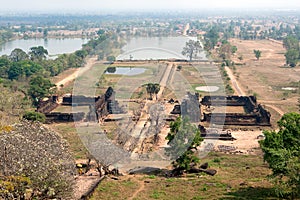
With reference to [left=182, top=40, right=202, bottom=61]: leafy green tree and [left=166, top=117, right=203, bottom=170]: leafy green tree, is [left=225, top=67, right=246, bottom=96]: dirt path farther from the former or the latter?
[left=166, top=117, right=203, bottom=170]: leafy green tree

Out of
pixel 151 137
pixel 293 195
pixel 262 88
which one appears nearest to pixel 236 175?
pixel 293 195

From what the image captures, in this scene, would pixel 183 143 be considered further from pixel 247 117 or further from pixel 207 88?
pixel 207 88

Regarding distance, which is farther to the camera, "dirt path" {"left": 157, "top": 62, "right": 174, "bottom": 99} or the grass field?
"dirt path" {"left": 157, "top": 62, "right": 174, "bottom": 99}

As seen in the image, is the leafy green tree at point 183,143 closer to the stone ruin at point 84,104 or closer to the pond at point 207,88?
the stone ruin at point 84,104

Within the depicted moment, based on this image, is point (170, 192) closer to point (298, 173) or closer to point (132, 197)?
point (132, 197)

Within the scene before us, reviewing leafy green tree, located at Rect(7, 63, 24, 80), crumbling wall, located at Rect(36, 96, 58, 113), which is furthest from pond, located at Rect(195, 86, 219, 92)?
leafy green tree, located at Rect(7, 63, 24, 80)

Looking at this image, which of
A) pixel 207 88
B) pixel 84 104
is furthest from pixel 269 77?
pixel 84 104
